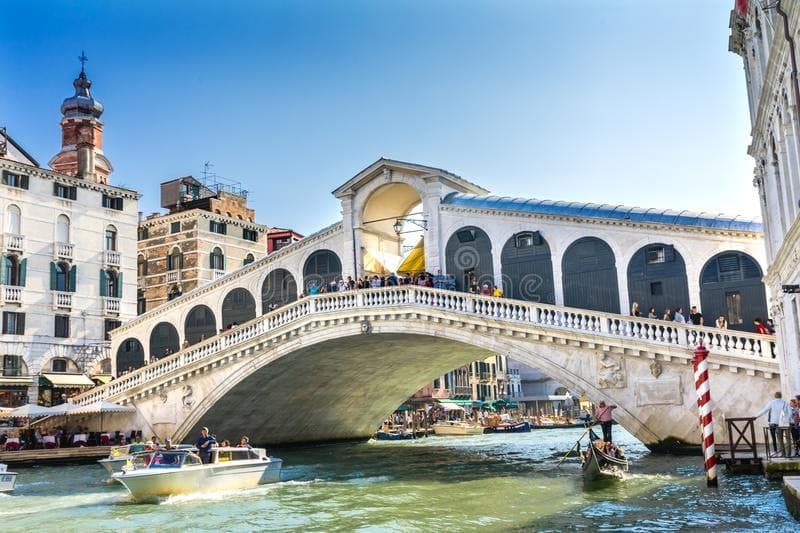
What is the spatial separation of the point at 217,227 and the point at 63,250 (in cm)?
944

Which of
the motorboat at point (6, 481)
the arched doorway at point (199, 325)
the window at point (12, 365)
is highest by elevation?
the arched doorway at point (199, 325)

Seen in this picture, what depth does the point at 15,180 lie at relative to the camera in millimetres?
31938

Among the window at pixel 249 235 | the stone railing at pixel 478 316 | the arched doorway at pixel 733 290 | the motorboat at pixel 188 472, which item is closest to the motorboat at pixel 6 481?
the motorboat at pixel 188 472

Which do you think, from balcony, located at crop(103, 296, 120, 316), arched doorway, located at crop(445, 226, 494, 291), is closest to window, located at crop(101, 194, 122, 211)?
balcony, located at crop(103, 296, 120, 316)

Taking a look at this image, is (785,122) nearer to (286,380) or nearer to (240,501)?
(240,501)

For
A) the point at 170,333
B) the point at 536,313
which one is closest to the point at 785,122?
the point at 536,313

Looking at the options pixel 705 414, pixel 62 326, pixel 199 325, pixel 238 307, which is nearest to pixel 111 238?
pixel 62 326

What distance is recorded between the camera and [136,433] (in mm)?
28984

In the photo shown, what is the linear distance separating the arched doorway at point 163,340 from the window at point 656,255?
737 inches

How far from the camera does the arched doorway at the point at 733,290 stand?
22812 mm

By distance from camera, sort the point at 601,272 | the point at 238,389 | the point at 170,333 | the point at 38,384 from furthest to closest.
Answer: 1. the point at 170,333
2. the point at 38,384
3. the point at 238,389
4. the point at 601,272

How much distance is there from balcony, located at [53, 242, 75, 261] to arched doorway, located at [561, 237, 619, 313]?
19488 millimetres

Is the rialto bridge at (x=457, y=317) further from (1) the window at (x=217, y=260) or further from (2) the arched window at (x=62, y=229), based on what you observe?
(1) the window at (x=217, y=260)

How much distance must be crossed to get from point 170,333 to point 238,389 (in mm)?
7054
